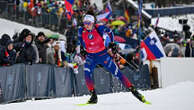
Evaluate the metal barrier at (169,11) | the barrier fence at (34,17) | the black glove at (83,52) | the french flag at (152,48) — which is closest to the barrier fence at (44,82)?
the french flag at (152,48)

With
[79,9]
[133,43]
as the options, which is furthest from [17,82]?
[79,9]

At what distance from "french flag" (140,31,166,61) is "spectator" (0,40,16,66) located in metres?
6.18

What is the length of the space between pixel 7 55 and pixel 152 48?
6.52 m

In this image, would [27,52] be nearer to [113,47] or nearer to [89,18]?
[89,18]

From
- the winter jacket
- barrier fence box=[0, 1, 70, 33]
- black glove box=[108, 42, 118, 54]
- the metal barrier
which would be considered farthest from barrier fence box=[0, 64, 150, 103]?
the metal barrier

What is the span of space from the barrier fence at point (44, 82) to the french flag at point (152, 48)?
83.1 inches

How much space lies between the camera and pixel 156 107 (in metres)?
8.15

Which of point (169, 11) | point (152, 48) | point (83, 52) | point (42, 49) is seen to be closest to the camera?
point (83, 52)

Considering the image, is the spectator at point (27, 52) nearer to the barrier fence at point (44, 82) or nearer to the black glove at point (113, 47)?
the barrier fence at point (44, 82)

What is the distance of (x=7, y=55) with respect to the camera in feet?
37.8

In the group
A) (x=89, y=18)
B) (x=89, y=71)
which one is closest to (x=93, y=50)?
(x=89, y=71)

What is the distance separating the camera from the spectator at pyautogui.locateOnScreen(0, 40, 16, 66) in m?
11.5

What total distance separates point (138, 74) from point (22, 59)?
5.78 metres

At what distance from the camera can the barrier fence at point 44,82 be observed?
36.5 feet
